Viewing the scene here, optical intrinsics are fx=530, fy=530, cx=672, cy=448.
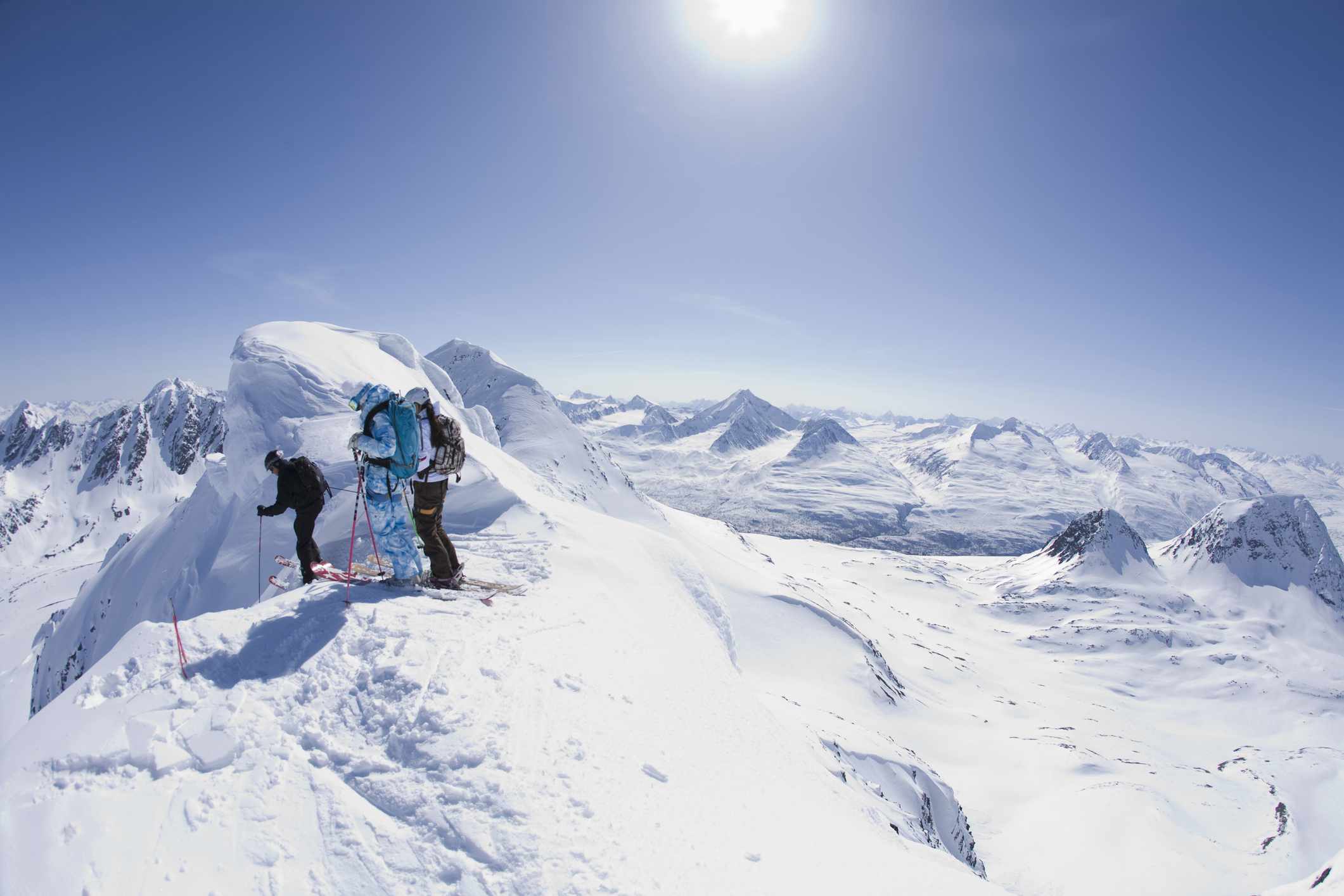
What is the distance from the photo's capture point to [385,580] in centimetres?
1101

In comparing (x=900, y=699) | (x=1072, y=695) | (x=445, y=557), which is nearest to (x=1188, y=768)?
(x=1072, y=695)

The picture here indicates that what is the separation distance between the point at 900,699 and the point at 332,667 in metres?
60.2

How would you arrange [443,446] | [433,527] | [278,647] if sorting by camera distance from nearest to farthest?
[278,647], [443,446], [433,527]

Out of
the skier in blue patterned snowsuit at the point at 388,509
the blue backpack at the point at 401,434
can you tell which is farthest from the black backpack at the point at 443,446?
the skier in blue patterned snowsuit at the point at 388,509

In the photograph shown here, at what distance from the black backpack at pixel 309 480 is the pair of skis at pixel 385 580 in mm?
1483

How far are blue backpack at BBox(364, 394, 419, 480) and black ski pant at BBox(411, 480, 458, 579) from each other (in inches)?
18.7

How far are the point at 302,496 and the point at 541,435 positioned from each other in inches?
2431

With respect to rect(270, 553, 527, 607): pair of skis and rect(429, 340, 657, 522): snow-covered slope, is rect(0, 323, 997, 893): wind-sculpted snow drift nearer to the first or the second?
rect(270, 553, 527, 607): pair of skis

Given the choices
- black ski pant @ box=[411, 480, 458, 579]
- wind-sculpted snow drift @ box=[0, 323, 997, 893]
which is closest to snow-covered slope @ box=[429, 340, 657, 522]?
wind-sculpted snow drift @ box=[0, 323, 997, 893]

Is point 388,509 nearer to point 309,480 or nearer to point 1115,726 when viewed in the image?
point 309,480

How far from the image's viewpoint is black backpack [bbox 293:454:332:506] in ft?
37.2

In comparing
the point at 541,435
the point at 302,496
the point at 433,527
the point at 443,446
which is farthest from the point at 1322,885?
the point at 541,435

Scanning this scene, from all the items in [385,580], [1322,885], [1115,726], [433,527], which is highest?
[433,527]

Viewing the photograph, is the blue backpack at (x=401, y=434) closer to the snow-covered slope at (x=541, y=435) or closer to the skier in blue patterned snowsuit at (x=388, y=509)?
the skier in blue patterned snowsuit at (x=388, y=509)
